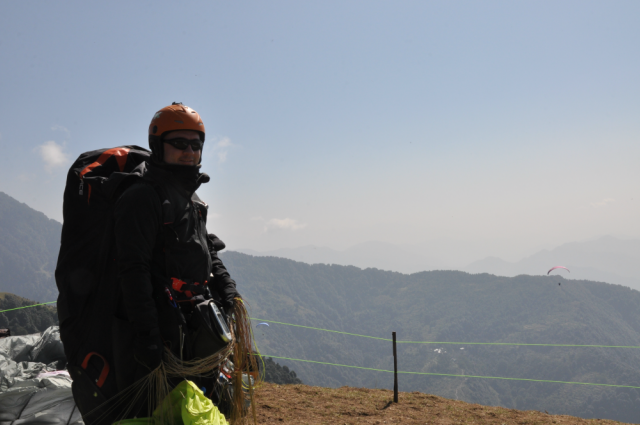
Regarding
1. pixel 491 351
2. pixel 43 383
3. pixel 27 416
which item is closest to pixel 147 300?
pixel 27 416

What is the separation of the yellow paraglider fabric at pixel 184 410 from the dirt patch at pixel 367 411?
4126 mm

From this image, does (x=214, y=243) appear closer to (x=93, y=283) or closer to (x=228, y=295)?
(x=228, y=295)

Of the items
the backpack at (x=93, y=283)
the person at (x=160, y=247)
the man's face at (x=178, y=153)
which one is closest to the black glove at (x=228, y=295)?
the person at (x=160, y=247)

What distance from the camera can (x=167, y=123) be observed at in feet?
8.57

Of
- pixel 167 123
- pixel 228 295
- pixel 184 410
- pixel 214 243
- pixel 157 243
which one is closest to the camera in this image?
pixel 184 410

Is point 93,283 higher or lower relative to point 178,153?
lower

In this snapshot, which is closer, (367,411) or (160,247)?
(160,247)

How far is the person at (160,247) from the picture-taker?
2.28 meters

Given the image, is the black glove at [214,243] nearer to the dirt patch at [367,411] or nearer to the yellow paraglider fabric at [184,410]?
the yellow paraglider fabric at [184,410]

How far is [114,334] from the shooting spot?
2.39 m

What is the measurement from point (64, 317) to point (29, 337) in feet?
18.3

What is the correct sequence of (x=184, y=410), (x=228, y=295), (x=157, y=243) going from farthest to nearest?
(x=228, y=295)
(x=157, y=243)
(x=184, y=410)

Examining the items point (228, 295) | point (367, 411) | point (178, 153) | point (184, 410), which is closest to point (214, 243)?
point (228, 295)

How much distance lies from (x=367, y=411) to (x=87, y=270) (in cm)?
579
